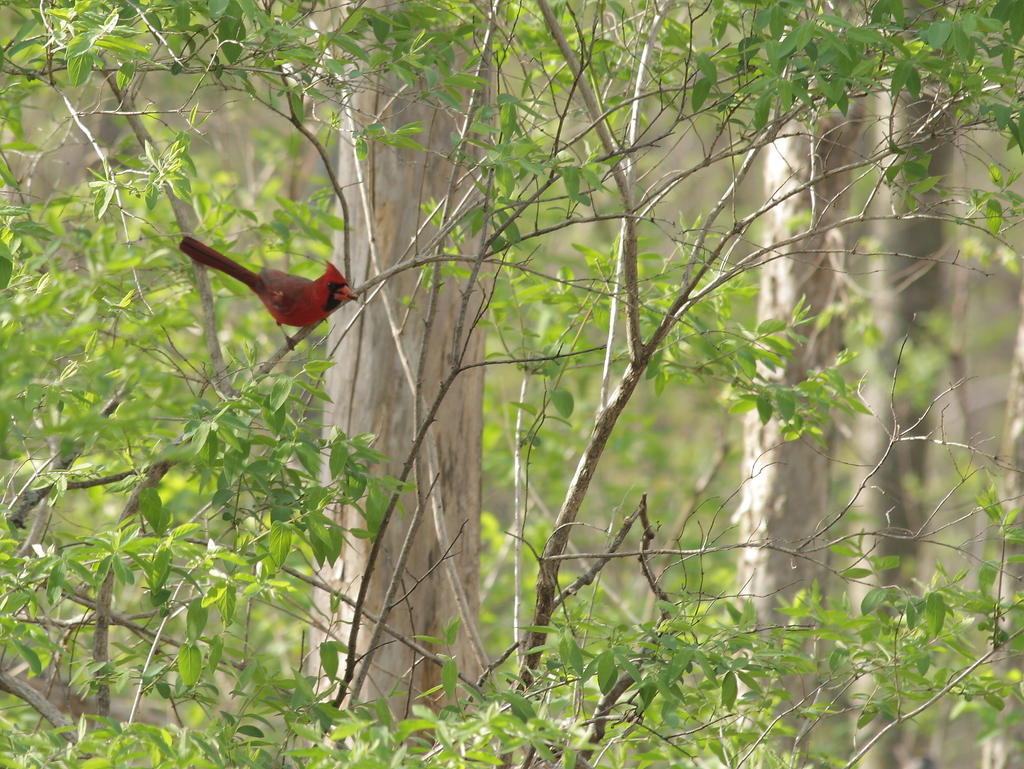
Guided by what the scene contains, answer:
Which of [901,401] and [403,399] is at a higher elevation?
[901,401]

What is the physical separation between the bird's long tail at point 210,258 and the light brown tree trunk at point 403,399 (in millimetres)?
338

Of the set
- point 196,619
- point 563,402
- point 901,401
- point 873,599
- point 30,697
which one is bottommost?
point 30,697

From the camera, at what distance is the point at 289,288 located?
10.7 feet

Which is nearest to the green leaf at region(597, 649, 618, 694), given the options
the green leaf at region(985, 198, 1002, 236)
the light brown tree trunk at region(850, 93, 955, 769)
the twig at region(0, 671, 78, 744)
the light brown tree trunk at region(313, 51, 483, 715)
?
the light brown tree trunk at region(313, 51, 483, 715)

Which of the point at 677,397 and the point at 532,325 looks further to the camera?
the point at 677,397

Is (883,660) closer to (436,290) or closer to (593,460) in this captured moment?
(593,460)

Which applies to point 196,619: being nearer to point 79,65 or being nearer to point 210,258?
point 79,65

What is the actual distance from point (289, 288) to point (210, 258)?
1.10ft

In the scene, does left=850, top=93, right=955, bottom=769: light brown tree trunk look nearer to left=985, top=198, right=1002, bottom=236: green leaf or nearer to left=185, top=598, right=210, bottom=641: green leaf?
left=985, top=198, right=1002, bottom=236: green leaf

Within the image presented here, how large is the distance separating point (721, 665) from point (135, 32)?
1898mm

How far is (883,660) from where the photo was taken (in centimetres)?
274

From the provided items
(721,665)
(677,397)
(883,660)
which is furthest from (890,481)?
(721,665)

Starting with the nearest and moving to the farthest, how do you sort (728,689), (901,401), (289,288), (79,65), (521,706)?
(521,706) < (79,65) < (728,689) < (289,288) < (901,401)

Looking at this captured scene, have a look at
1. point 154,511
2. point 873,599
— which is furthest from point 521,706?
point 873,599
